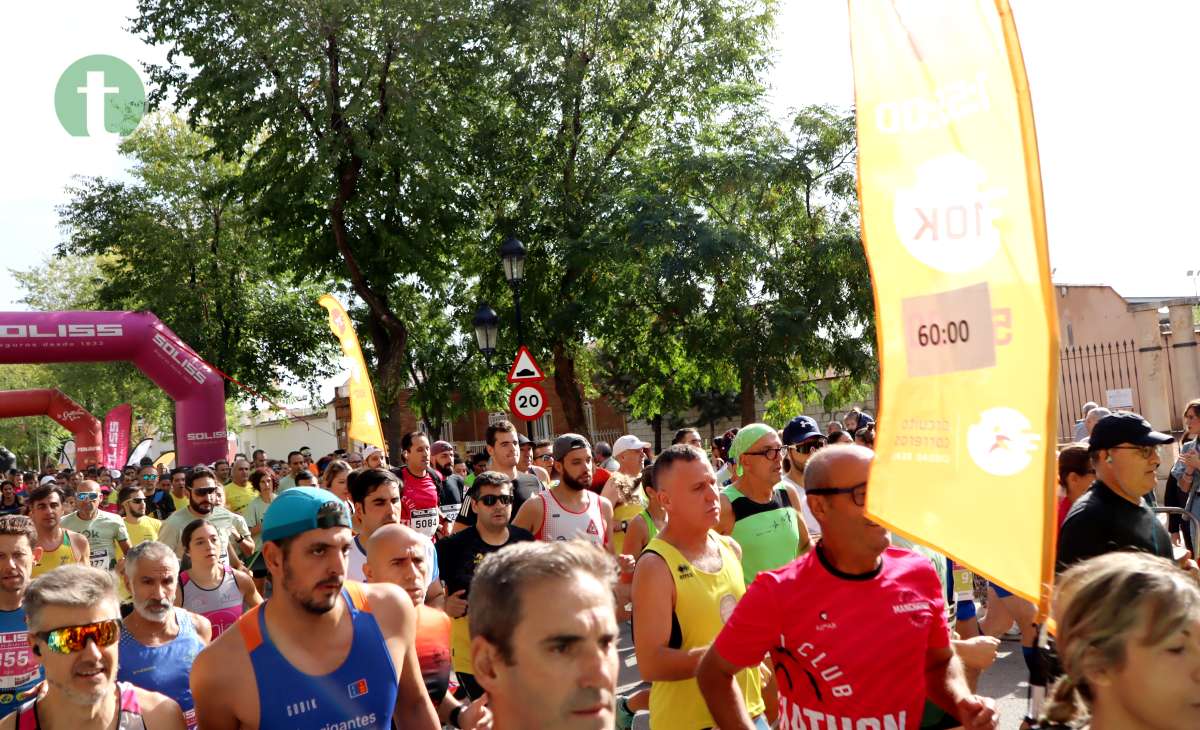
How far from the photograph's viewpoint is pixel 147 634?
5.11 metres

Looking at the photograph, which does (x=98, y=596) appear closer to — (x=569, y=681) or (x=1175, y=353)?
(x=569, y=681)

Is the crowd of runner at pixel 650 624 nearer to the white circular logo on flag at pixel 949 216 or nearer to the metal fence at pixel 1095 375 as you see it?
the white circular logo on flag at pixel 949 216

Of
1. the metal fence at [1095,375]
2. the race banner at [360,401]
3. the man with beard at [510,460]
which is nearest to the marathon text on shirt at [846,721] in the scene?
the man with beard at [510,460]

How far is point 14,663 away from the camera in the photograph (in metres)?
5.60

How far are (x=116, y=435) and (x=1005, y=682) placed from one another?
115 ft

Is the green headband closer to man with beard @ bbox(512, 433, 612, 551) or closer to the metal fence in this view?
man with beard @ bbox(512, 433, 612, 551)

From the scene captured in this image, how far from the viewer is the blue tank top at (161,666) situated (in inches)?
193

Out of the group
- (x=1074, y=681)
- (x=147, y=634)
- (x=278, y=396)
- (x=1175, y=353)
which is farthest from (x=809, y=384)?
(x=1074, y=681)

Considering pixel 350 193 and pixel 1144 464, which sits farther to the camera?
pixel 350 193

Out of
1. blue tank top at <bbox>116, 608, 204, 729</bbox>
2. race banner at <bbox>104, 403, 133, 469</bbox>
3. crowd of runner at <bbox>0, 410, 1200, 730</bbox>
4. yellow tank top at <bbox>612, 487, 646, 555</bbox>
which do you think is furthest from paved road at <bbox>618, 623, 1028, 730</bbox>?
race banner at <bbox>104, 403, 133, 469</bbox>

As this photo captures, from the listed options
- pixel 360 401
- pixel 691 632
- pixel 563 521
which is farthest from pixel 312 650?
pixel 360 401

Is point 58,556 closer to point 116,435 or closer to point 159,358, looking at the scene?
point 159,358

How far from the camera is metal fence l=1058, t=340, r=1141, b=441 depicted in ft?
71.1

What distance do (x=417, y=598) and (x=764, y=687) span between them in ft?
5.02
